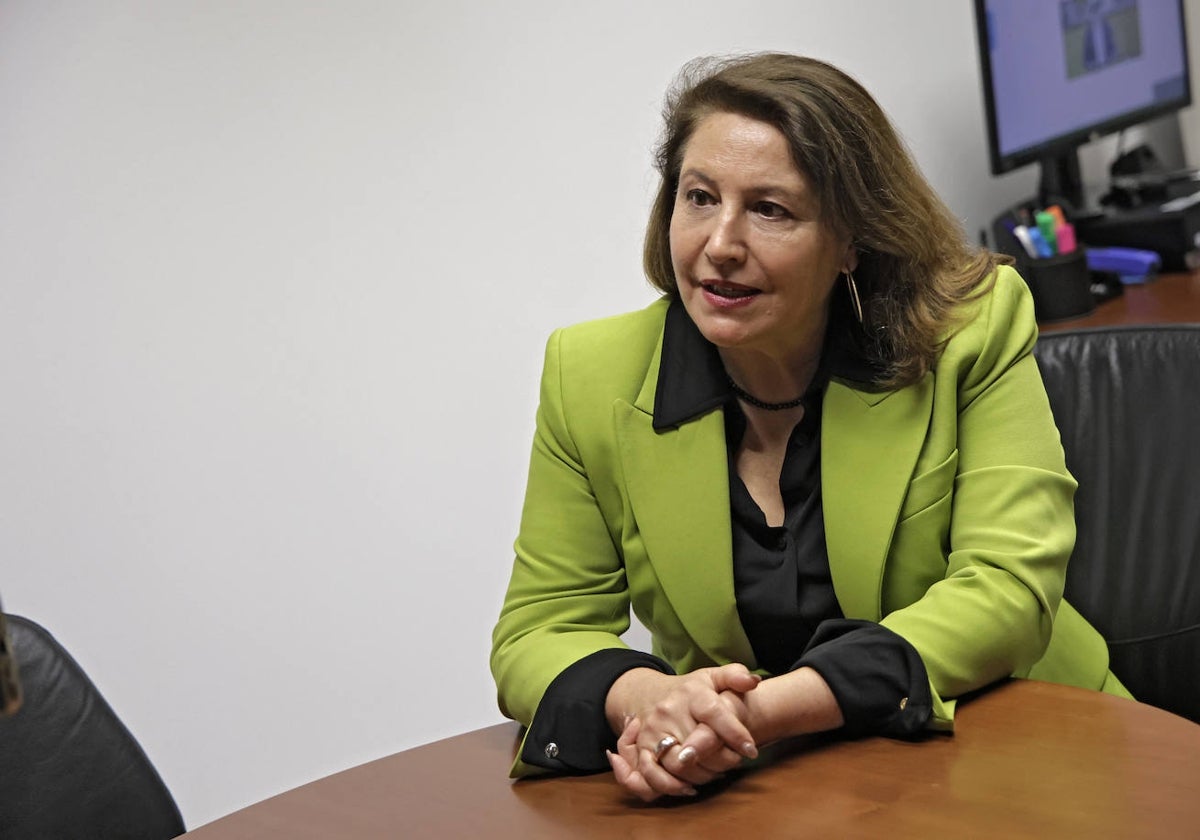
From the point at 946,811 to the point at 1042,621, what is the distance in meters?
0.43

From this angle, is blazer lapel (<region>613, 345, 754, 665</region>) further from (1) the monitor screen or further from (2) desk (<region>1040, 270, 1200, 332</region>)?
(1) the monitor screen

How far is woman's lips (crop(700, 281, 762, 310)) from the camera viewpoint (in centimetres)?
164

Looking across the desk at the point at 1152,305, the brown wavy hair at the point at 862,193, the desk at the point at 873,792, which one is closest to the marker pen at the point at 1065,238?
the desk at the point at 1152,305

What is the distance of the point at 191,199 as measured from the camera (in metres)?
2.07

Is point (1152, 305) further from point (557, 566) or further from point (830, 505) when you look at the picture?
point (557, 566)

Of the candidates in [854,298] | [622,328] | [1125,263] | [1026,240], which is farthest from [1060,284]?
[622,328]

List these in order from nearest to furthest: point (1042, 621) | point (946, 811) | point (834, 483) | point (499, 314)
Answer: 1. point (946, 811)
2. point (1042, 621)
3. point (834, 483)
4. point (499, 314)

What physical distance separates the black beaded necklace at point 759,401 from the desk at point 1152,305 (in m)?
1.02

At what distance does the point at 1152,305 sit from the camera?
9.32 feet

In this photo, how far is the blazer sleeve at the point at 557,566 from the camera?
5.31 feet

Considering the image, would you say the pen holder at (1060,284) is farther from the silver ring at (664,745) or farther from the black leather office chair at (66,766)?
the black leather office chair at (66,766)

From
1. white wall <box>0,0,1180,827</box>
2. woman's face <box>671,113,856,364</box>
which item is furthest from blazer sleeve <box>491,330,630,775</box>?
white wall <box>0,0,1180,827</box>

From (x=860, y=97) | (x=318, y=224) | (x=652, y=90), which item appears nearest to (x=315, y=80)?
(x=318, y=224)

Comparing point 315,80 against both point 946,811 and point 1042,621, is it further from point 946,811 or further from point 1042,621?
point 946,811
